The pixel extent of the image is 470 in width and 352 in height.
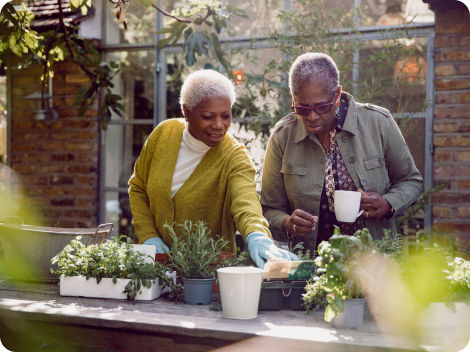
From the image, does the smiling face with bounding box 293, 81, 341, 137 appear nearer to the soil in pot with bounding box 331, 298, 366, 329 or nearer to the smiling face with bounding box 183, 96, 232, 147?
the smiling face with bounding box 183, 96, 232, 147

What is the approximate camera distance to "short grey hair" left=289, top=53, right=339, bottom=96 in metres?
2.03

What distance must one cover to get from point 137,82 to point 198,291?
132 inches

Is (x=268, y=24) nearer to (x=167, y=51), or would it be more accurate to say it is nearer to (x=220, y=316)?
(x=167, y=51)

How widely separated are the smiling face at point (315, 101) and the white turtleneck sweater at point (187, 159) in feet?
1.42

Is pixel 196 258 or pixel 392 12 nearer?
pixel 196 258

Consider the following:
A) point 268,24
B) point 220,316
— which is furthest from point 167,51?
point 220,316

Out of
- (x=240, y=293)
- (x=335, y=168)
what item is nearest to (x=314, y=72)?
(x=335, y=168)

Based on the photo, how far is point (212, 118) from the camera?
6.82 ft

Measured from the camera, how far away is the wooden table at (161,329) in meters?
1.26

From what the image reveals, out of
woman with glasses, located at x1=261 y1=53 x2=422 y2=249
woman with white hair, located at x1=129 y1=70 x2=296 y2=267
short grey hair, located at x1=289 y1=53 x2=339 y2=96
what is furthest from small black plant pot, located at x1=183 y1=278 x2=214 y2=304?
short grey hair, located at x1=289 y1=53 x2=339 y2=96

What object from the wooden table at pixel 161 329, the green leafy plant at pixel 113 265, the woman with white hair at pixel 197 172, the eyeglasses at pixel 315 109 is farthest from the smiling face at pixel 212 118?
the wooden table at pixel 161 329

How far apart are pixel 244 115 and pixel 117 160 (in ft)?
4.32

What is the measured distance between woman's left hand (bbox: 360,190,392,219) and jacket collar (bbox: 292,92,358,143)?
313mm

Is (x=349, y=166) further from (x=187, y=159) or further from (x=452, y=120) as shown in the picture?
(x=452, y=120)
